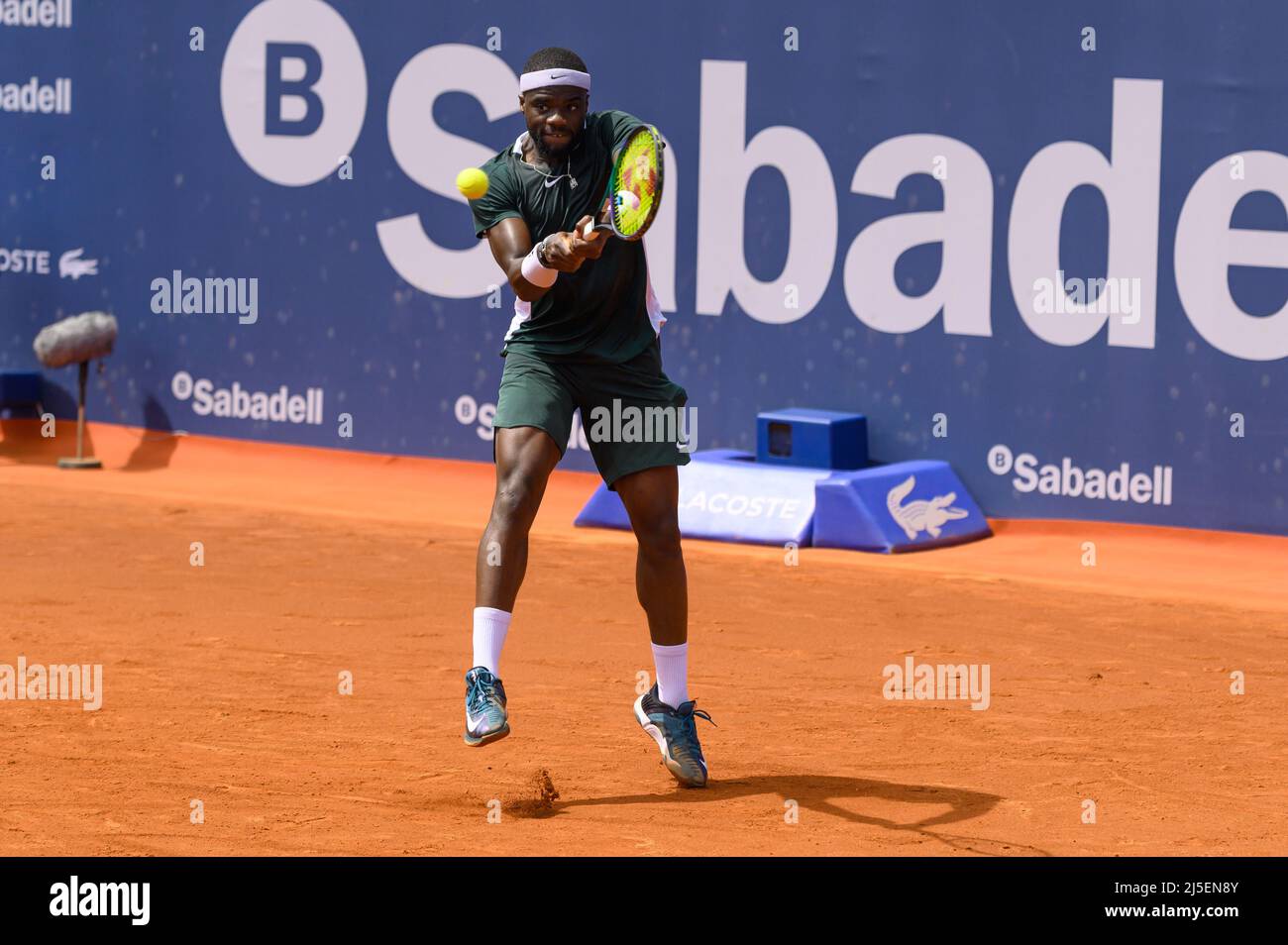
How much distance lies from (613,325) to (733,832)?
153 cm

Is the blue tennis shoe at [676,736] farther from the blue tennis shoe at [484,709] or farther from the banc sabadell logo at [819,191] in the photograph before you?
the banc sabadell logo at [819,191]

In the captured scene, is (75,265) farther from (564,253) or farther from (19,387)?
(564,253)

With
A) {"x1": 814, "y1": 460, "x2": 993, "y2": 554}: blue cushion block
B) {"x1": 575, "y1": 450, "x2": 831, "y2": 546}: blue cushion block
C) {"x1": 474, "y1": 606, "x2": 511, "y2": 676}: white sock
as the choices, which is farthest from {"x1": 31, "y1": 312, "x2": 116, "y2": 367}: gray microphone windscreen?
{"x1": 474, "y1": 606, "x2": 511, "y2": 676}: white sock

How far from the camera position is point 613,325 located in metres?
5.57

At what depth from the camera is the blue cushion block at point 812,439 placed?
10789 mm

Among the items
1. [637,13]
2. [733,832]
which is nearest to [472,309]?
[637,13]

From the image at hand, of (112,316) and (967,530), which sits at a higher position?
(112,316)

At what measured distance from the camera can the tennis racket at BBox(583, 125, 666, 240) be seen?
517 centimetres

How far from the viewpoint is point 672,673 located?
18.7ft

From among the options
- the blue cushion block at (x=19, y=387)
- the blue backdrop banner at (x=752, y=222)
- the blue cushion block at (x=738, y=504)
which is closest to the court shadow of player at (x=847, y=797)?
the blue cushion block at (x=738, y=504)

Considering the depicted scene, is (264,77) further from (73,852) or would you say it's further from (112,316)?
(73,852)

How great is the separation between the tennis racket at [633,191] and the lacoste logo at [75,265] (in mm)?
9255

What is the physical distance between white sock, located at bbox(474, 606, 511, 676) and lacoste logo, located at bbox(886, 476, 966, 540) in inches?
212

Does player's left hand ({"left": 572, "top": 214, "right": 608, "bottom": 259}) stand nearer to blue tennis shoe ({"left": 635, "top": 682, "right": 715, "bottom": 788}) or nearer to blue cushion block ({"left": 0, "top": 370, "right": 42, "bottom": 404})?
blue tennis shoe ({"left": 635, "top": 682, "right": 715, "bottom": 788})
